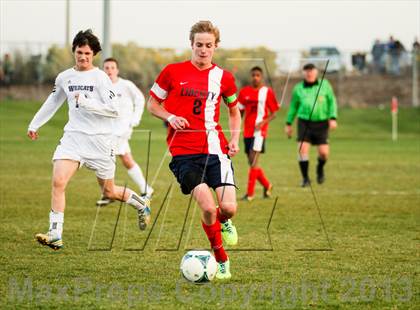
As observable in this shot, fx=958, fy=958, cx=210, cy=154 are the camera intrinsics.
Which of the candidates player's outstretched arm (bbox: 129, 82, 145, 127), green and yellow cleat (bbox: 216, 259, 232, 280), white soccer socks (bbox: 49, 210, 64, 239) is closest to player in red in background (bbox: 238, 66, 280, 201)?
player's outstretched arm (bbox: 129, 82, 145, 127)

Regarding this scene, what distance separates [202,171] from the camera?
8.25 meters

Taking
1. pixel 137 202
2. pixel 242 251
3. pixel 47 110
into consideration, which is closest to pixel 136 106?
pixel 137 202

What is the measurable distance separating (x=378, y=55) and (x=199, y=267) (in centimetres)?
4501

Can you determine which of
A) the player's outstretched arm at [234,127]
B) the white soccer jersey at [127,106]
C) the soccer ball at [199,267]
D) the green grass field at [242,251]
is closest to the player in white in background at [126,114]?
the white soccer jersey at [127,106]

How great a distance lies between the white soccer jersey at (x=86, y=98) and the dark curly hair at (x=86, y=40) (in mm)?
249

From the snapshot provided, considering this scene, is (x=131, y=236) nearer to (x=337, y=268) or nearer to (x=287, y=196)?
(x=337, y=268)

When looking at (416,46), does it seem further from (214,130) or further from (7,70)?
(214,130)

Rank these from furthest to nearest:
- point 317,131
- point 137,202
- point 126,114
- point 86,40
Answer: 1. point 317,131
2. point 126,114
3. point 137,202
4. point 86,40

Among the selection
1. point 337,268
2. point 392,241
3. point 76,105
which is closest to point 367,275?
point 337,268

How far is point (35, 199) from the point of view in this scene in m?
15.2

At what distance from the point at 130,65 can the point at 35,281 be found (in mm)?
40714

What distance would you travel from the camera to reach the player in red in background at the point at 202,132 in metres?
8.21

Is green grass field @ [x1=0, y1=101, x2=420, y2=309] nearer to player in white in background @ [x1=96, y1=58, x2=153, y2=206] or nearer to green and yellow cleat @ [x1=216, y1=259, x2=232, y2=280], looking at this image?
green and yellow cleat @ [x1=216, y1=259, x2=232, y2=280]

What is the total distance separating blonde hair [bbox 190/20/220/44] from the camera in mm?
8227
